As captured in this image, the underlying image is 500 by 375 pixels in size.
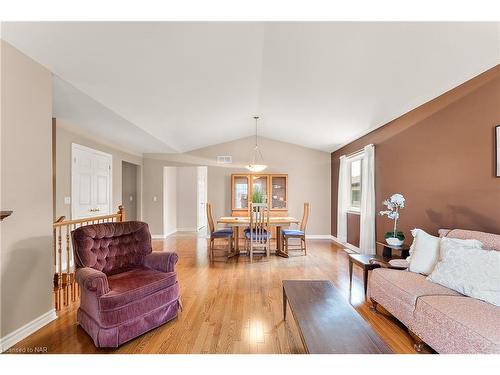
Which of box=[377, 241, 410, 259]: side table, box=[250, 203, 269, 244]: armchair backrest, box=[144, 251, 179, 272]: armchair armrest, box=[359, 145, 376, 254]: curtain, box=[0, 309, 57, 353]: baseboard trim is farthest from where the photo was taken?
box=[250, 203, 269, 244]: armchair backrest

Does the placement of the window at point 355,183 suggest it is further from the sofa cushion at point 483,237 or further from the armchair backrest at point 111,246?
the armchair backrest at point 111,246

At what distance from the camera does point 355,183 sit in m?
5.60

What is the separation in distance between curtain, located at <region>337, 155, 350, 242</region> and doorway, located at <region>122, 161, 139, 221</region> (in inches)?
197

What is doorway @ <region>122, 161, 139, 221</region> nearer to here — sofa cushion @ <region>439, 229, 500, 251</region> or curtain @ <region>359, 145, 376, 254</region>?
curtain @ <region>359, 145, 376, 254</region>

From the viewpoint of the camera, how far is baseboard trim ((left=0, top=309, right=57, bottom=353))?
1.89 meters

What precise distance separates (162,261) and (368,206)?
3406 millimetres

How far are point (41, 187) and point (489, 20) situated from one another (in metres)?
3.65

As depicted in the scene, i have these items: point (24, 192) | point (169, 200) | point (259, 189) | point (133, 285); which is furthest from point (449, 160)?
point (169, 200)

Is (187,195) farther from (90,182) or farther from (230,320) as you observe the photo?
(230,320)

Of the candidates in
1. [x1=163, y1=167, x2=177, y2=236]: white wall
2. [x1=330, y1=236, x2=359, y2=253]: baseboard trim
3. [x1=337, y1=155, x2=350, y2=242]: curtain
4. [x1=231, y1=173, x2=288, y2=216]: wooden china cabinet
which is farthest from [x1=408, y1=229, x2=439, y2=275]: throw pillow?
[x1=163, y1=167, x2=177, y2=236]: white wall

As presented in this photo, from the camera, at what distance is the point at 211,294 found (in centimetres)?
302

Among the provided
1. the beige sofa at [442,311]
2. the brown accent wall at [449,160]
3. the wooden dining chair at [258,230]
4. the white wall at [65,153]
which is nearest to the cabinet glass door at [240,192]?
the wooden dining chair at [258,230]

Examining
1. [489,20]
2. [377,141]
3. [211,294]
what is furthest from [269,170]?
[489,20]
